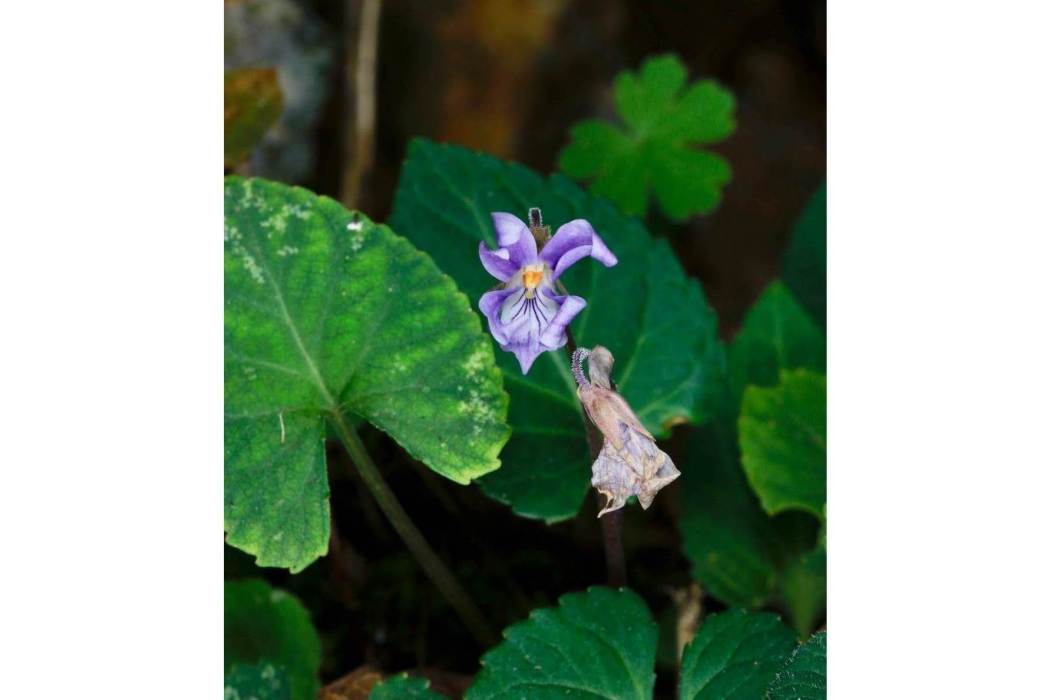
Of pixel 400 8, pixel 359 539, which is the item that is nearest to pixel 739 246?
pixel 400 8

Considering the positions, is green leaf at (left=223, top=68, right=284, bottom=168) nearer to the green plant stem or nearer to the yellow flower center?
the green plant stem

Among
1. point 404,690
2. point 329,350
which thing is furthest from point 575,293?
point 404,690

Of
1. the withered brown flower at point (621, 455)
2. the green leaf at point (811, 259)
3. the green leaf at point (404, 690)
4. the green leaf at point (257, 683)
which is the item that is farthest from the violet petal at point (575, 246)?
the green leaf at point (811, 259)

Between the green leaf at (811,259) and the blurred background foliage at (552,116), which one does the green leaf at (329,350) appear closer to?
the blurred background foliage at (552,116)

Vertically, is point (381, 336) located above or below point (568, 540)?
above

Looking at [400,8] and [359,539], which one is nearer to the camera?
[359,539]

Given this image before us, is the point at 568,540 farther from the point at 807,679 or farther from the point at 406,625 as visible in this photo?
the point at 807,679

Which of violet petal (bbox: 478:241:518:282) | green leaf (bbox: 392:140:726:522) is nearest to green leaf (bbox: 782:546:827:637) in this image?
green leaf (bbox: 392:140:726:522)

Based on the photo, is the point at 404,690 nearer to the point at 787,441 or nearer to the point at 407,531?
the point at 407,531
